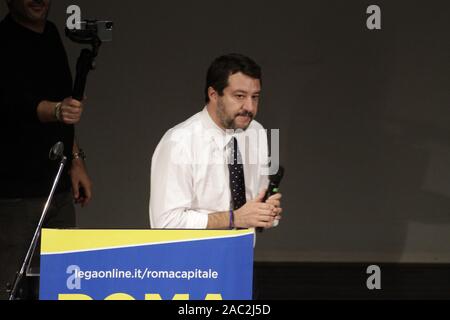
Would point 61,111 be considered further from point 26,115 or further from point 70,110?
point 26,115

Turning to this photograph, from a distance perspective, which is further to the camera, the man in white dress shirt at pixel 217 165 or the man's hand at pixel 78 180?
the man's hand at pixel 78 180

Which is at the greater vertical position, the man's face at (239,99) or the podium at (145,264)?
the man's face at (239,99)

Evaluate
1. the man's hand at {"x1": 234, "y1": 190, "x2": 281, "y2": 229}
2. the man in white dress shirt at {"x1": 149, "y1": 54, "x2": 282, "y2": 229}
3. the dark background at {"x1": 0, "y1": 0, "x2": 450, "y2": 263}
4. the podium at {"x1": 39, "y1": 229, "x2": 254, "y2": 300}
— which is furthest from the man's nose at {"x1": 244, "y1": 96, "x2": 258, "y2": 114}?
the dark background at {"x1": 0, "y1": 0, "x2": 450, "y2": 263}

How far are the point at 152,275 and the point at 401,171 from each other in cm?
251

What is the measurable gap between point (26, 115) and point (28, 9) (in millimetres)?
396

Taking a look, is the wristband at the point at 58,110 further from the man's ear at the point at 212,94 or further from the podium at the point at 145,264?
the podium at the point at 145,264

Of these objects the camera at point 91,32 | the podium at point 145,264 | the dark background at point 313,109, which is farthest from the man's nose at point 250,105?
the dark background at point 313,109

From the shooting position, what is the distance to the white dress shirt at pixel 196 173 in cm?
316

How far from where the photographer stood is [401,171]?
4.86 meters

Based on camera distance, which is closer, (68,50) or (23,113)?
(23,113)

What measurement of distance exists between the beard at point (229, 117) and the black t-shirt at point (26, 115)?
58cm

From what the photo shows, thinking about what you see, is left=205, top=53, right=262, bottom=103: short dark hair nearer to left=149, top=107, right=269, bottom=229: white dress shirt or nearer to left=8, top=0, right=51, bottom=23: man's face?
left=149, top=107, right=269, bottom=229: white dress shirt
